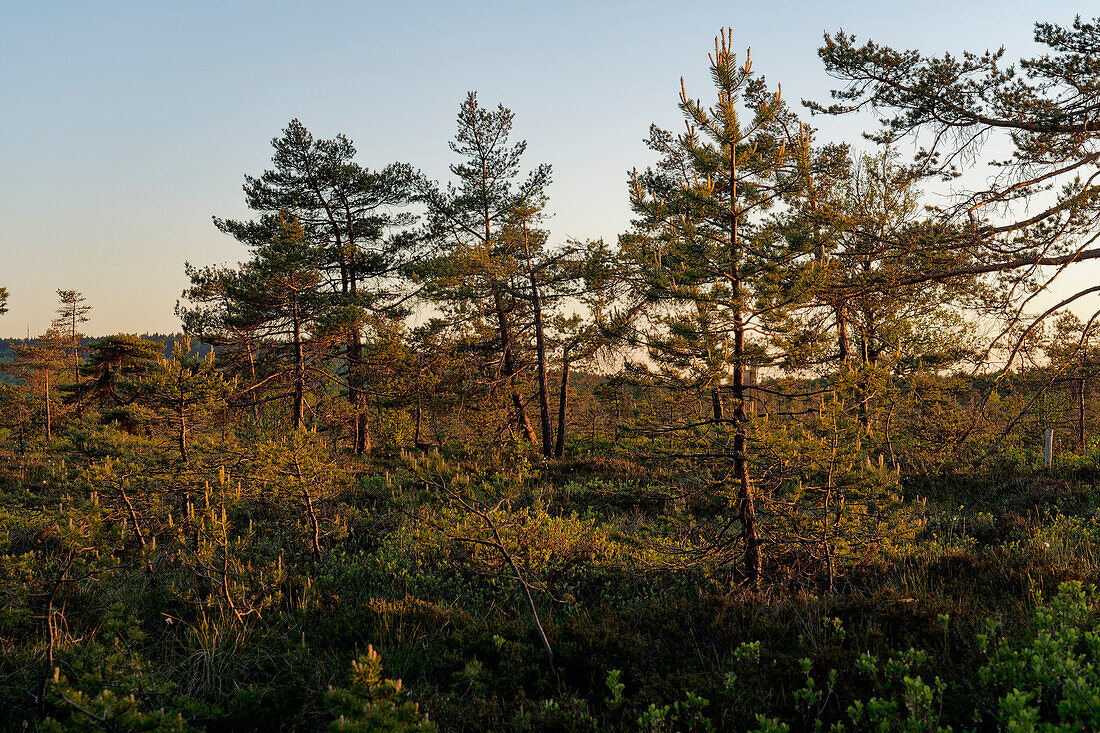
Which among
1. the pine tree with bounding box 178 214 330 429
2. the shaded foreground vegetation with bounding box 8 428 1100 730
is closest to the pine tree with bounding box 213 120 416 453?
the pine tree with bounding box 178 214 330 429

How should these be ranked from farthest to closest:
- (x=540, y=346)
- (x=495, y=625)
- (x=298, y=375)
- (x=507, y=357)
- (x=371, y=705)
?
(x=507, y=357) → (x=540, y=346) → (x=298, y=375) → (x=495, y=625) → (x=371, y=705)

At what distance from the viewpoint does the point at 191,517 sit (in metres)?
6.57

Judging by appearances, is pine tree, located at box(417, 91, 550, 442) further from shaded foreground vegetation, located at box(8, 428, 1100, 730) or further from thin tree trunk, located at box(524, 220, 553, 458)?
shaded foreground vegetation, located at box(8, 428, 1100, 730)

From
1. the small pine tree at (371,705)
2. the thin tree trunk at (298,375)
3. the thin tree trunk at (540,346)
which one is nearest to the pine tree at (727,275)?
the small pine tree at (371,705)

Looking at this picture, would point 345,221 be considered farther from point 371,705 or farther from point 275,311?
point 371,705

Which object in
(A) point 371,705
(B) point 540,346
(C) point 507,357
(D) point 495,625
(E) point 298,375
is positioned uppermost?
(B) point 540,346

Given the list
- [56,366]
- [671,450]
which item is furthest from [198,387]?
[56,366]

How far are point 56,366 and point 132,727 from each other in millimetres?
43881

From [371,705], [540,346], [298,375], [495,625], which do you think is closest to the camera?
[371,705]

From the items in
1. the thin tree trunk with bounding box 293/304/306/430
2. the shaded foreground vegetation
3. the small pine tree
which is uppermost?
the thin tree trunk with bounding box 293/304/306/430

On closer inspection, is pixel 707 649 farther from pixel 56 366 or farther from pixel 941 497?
pixel 56 366

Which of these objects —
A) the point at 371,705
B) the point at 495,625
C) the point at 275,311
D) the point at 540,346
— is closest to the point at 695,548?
the point at 495,625

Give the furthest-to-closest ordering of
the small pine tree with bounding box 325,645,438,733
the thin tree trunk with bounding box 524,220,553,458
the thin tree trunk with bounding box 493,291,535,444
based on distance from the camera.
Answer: the thin tree trunk with bounding box 493,291,535,444 < the thin tree trunk with bounding box 524,220,553,458 < the small pine tree with bounding box 325,645,438,733

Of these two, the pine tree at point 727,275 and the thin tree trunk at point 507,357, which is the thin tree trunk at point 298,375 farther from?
the pine tree at point 727,275
